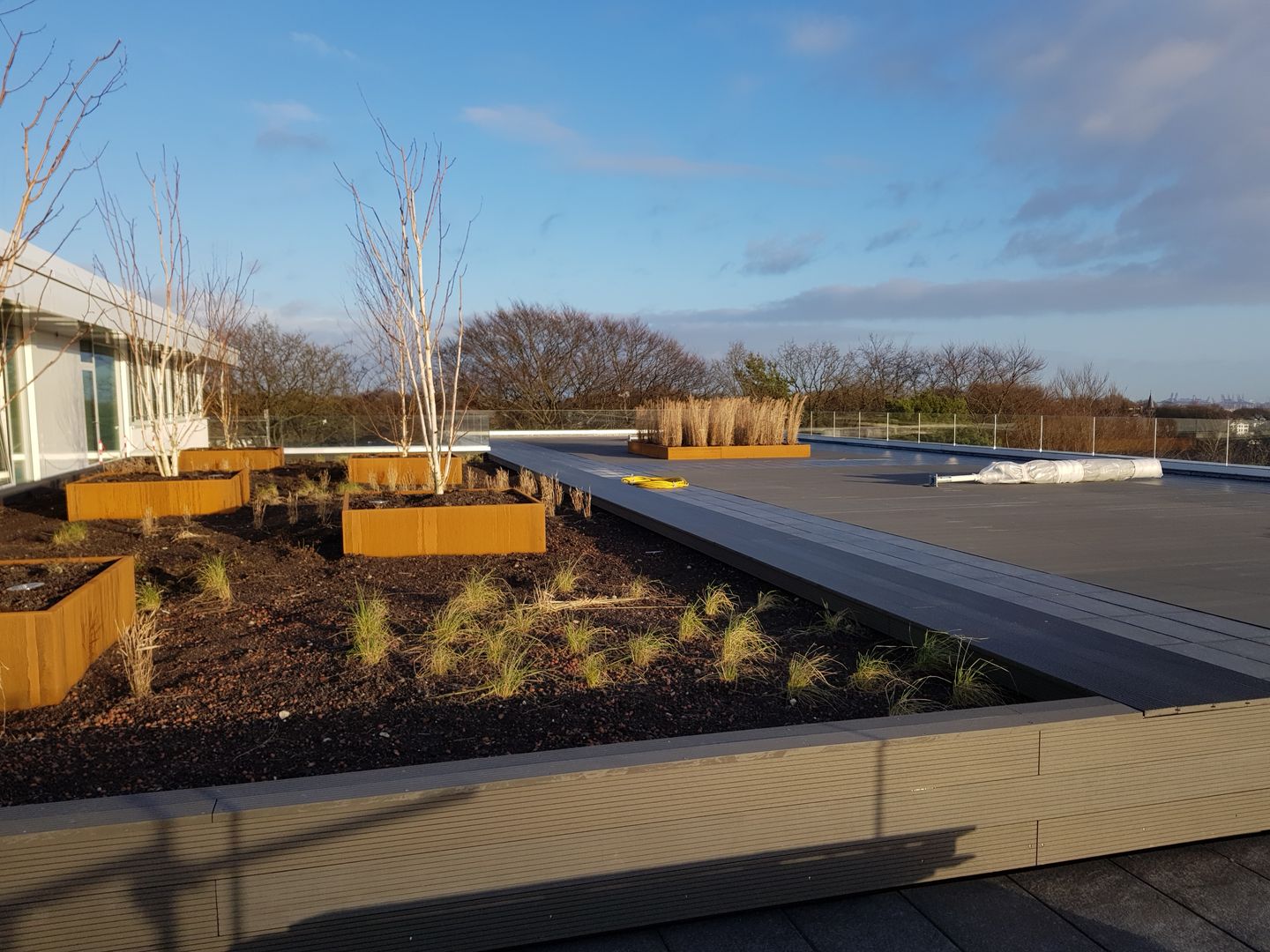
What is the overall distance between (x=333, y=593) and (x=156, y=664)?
56.7 inches

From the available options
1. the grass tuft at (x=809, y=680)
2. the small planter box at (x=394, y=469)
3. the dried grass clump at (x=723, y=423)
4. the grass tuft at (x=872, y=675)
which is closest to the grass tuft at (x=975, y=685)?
the grass tuft at (x=872, y=675)

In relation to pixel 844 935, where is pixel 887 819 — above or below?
above

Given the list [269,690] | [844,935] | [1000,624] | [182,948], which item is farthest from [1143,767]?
[269,690]

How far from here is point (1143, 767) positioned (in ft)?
9.10

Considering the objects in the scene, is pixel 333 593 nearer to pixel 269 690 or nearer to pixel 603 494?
pixel 269 690

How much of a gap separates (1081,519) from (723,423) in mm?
9714

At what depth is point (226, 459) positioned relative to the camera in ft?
45.1

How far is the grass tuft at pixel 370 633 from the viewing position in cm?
399

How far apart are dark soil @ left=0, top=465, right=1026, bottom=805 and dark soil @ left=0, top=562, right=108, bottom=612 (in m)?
0.36

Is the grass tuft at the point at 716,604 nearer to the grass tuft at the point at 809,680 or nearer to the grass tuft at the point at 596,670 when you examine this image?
the grass tuft at the point at 809,680

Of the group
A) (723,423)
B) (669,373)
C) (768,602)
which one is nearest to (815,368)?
(669,373)

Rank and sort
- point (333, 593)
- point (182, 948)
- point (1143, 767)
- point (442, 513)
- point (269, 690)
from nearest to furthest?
point (182, 948) < point (1143, 767) < point (269, 690) < point (333, 593) < point (442, 513)

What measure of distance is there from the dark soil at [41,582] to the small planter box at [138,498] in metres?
4.70

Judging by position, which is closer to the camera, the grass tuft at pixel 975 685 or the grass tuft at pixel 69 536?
the grass tuft at pixel 975 685
